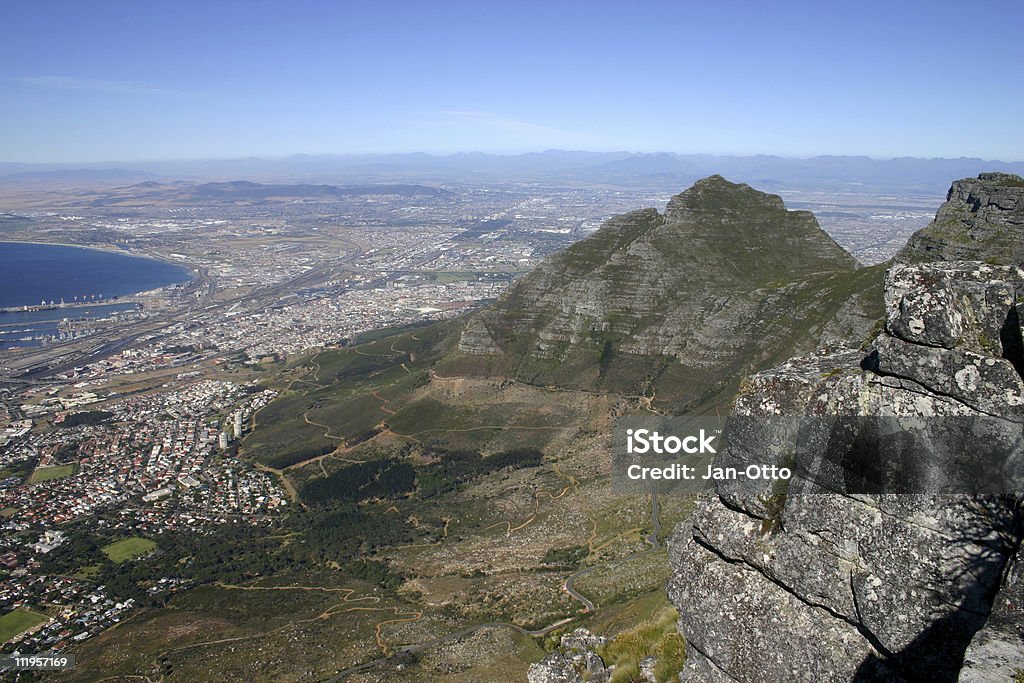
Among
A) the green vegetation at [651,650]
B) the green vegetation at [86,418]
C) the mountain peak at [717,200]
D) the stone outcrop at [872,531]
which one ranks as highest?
the mountain peak at [717,200]

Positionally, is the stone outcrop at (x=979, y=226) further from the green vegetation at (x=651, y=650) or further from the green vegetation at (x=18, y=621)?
the green vegetation at (x=18, y=621)

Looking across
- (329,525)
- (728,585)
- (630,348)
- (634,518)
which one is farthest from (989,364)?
(630,348)

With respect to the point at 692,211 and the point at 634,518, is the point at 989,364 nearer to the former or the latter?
the point at 634,518

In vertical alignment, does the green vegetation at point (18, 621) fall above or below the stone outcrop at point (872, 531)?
below

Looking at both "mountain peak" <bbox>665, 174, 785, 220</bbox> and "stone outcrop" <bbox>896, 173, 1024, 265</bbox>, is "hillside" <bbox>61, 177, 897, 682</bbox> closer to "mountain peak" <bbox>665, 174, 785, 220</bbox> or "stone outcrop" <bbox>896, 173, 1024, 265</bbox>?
"mountain peak" <bbox>665, 174, 785, 220</bbox>

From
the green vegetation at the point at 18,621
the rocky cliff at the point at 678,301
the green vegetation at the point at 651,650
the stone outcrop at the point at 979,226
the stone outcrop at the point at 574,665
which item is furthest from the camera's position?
the rocky cliff at the point at 678,301

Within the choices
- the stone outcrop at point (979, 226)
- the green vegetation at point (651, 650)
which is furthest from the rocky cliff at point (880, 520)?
the stone outcrop at point (979, 226)

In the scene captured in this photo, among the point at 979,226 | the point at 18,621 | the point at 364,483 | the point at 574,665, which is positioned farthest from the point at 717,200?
the point at 18,621
